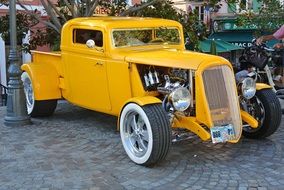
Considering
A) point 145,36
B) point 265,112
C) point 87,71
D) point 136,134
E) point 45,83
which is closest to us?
point 136,134

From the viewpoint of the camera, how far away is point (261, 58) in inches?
385

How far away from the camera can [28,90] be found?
8.62 meters

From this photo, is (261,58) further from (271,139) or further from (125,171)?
(125,171)

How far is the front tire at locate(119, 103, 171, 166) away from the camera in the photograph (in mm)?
5395

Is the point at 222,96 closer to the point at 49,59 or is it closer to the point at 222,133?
the point at 222,133

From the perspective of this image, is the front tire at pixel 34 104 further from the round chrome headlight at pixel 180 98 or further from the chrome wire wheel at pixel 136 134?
the round chrome headlight at pixel 180 98

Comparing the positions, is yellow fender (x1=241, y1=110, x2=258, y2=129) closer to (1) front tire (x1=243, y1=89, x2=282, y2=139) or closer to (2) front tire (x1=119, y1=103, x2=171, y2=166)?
(1) front tire (x1=243, y1=89, x2=282, y2=139)

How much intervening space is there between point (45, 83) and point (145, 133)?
278 cm

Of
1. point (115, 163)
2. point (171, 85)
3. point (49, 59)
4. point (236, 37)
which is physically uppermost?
point (236, 37)

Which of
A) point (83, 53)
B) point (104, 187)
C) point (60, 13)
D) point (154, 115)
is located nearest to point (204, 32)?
point (60, 13)

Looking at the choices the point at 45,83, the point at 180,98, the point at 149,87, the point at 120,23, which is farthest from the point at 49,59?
the point at 180,98

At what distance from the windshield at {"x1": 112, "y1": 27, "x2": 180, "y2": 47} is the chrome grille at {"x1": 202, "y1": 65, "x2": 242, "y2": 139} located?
1.64m

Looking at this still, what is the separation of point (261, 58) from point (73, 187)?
604 centimetres

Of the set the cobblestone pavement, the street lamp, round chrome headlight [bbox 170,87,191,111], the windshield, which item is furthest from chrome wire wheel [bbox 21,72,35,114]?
round chrome headlight [bbox 170,87,191,111]
